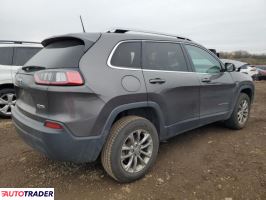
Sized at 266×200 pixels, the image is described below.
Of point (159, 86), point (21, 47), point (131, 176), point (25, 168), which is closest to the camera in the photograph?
point (131, 176)

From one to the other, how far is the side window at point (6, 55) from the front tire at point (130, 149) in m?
4.48

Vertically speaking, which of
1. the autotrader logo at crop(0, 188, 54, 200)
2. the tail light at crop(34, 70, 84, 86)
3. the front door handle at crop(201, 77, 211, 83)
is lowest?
the autotrader logo at crop(0, 188, 54, 200)

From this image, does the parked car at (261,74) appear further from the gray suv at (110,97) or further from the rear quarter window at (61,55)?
the rear quarter window at (61,55)

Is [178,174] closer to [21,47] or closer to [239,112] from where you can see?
[239,112]

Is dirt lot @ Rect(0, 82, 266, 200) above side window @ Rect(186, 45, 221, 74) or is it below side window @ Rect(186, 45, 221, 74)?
below

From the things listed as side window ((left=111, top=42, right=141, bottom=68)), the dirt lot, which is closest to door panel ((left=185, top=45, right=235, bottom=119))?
the dirt lot

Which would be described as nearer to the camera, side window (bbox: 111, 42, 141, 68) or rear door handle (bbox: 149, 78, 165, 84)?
side window (bbox: 111, 42, 141, 68)

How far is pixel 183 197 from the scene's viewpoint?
9.46 ft

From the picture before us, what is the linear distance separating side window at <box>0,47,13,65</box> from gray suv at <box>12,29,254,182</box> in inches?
134

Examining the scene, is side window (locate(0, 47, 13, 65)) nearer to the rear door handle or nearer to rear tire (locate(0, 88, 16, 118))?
rear tire (locate(0, 88, 16, 118))

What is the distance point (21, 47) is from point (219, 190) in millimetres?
5687

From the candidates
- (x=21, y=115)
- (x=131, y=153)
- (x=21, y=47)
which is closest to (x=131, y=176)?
(x=131, y=153)

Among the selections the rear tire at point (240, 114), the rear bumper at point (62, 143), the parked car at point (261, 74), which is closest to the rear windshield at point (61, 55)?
the rear bumper at point (62, 143)

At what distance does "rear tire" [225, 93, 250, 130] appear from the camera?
5000 mm
